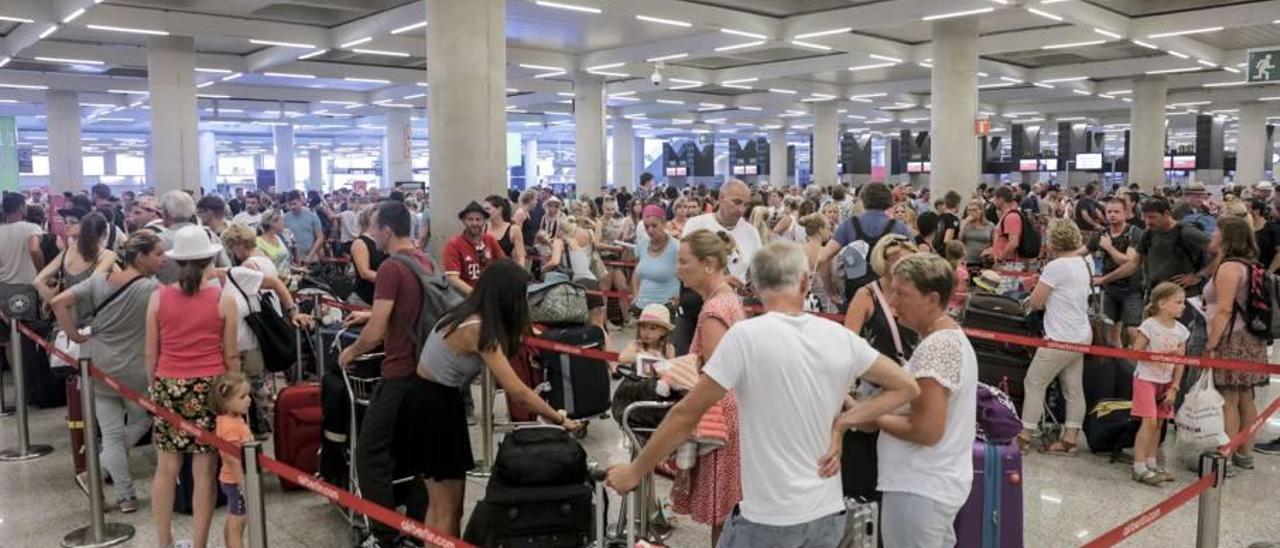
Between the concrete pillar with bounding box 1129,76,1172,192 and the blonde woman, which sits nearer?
the blonde woman

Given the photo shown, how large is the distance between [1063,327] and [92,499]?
5.79 metres

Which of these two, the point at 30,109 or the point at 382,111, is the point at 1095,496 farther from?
the point at 30,109

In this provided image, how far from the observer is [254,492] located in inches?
138

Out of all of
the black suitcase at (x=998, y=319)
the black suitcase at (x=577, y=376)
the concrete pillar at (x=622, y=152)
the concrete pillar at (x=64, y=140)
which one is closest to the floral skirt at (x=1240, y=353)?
the black suitcase at (x=998, y=319)

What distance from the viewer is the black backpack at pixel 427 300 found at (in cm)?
464

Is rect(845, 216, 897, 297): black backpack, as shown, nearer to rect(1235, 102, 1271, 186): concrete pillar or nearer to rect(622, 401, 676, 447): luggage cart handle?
rect(622, 401, 676, 447): luggage cart handle

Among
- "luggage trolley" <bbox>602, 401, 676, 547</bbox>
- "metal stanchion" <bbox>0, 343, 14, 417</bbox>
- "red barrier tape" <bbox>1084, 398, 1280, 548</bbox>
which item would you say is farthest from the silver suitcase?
"metal stanchion" <bbox>0, 343, 14, 417</bbox>

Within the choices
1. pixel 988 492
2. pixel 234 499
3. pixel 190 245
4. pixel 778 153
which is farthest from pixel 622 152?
pixel 988 492

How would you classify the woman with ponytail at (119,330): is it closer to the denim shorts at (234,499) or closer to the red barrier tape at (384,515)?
the denim shorts at (234,499)

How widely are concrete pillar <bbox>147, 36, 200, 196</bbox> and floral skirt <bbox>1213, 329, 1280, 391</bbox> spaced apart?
54.5 ft

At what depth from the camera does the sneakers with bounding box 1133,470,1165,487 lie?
237 inches

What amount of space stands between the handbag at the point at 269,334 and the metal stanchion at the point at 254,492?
2542 mm

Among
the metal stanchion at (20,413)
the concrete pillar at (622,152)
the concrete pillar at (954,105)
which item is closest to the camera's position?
the metal stanchion at (20,413)

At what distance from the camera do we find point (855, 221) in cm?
709
